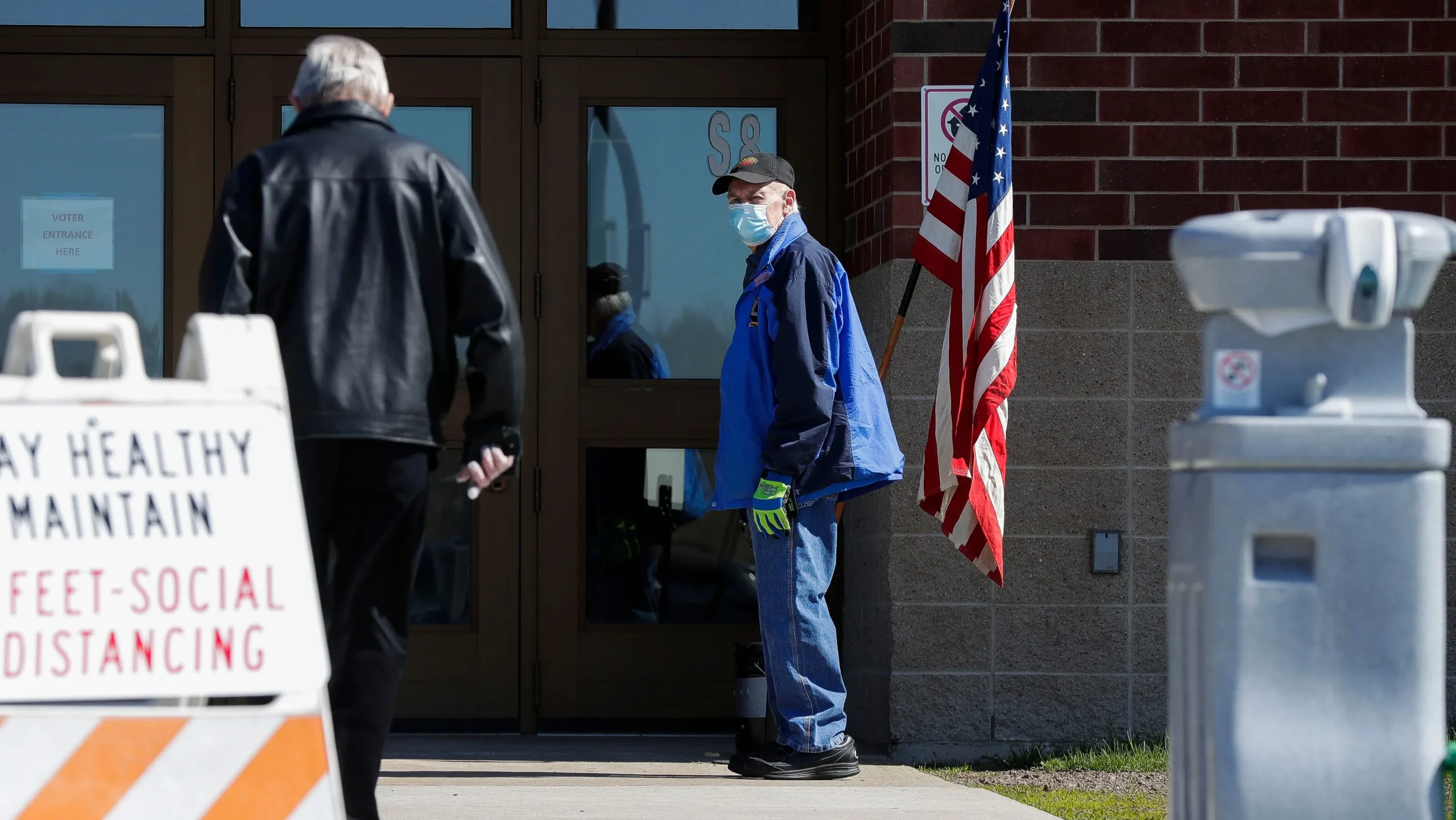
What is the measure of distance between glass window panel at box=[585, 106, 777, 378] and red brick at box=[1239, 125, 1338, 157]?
1.87m

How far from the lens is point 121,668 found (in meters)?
3.08

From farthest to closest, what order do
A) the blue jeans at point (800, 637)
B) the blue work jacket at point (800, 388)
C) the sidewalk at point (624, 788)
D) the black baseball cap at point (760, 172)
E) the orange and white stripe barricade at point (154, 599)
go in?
the black baseball cap at point (760, 172)
the blue jeans at point (800, 637)
the blue work jacket at point (800, 388)
the sidewalk at point (624, 788)
the orange and white stripe barricade at point (154, 599)

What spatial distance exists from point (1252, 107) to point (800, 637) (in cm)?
273

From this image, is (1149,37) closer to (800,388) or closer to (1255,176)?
(1255,176)

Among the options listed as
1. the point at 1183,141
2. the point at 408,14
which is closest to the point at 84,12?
the point at 408,14

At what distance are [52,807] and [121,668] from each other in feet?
0.82

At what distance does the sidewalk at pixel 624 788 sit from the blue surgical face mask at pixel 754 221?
181 cm

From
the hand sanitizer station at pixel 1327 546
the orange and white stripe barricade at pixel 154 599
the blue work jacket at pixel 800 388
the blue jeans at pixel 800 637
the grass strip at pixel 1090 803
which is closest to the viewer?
the orange and white stripe barricade at pixel 154 599

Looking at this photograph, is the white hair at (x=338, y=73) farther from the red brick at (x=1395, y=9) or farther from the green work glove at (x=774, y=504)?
the red brick at (x=1395, y=9)

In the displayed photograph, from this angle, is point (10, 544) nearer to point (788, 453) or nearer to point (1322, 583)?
point (1322, 583)

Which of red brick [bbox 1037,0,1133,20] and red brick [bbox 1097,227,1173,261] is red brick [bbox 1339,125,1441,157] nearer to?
red brick [bbox 1097,227,1173,261]

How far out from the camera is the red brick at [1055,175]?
22.6 feet

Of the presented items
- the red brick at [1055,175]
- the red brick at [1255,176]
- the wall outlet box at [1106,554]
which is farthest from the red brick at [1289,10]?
the wall outlet box at [1106,554]

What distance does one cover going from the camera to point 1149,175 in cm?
691
